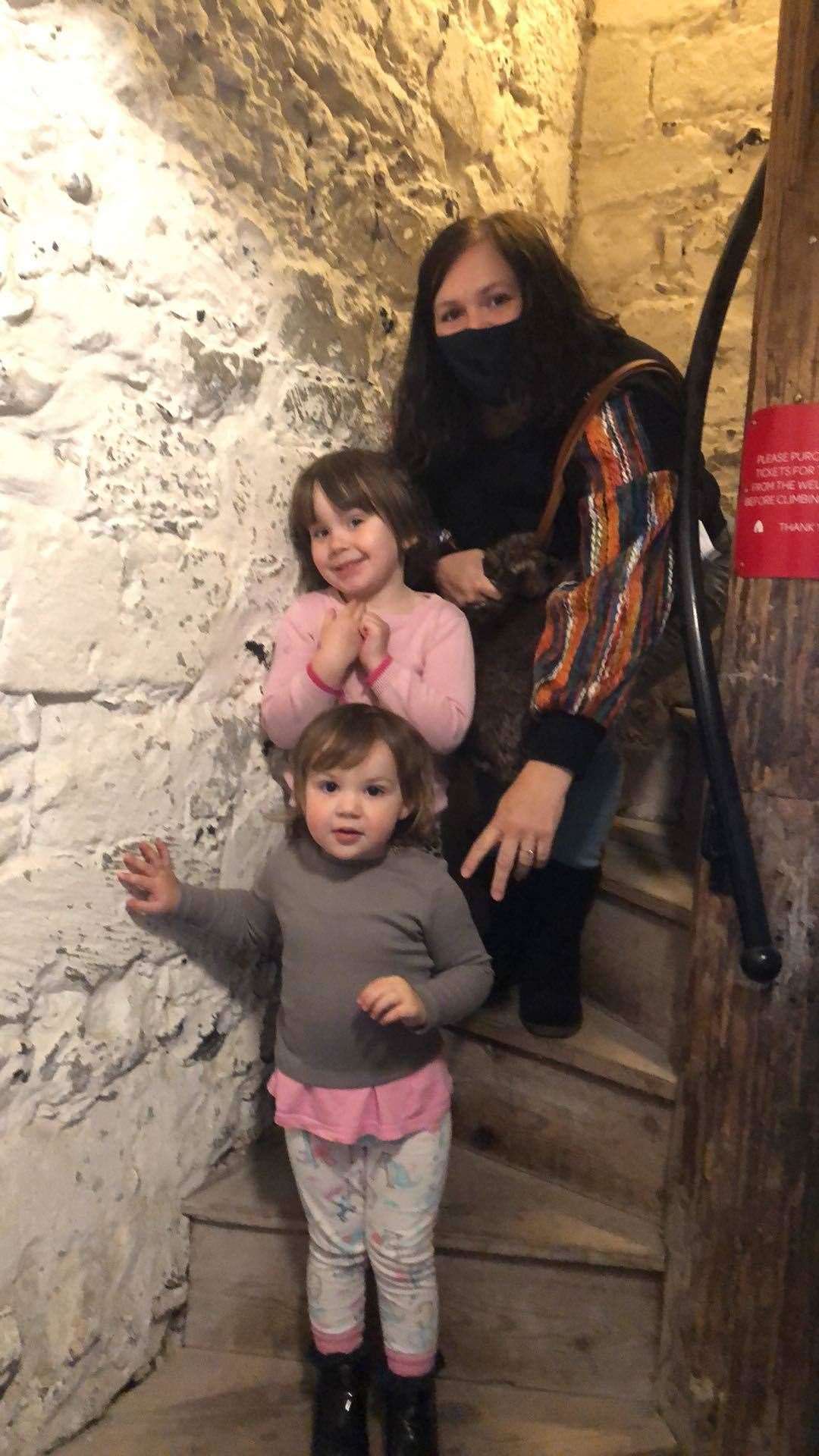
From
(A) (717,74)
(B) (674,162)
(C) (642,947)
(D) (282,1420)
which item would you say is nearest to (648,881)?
(C) (642,947)

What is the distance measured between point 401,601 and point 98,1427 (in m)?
1.23

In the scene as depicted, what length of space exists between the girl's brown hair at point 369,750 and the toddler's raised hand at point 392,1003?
216 millimetres

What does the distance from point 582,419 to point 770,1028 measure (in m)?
0.87

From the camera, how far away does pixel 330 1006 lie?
4.08ft

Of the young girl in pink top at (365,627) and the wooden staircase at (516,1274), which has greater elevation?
the young girl in pink top at (365,627)

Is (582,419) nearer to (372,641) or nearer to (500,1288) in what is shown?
(372,641)

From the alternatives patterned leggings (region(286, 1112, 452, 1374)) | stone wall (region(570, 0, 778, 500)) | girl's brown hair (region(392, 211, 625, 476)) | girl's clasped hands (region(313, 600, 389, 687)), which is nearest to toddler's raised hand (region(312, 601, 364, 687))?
girl's clasped hands (region(313, 600, 389, 687))

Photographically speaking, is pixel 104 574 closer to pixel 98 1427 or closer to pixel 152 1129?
pixel 152 1129

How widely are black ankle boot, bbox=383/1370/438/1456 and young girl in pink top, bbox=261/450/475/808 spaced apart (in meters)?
0.80

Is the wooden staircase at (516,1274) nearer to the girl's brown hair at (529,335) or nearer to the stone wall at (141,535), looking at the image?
the stone wall at (141,535)

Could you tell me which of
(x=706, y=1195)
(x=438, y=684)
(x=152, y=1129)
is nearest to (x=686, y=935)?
(x=706, y=1195)

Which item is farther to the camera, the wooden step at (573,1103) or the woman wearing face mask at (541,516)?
the wooden step at (573,1103)

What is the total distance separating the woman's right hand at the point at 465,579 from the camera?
1488mm

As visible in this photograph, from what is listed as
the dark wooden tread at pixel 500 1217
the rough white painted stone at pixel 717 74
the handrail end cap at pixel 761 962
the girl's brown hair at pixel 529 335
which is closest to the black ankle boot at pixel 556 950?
the dark wooden tread at pixel 500 1217
